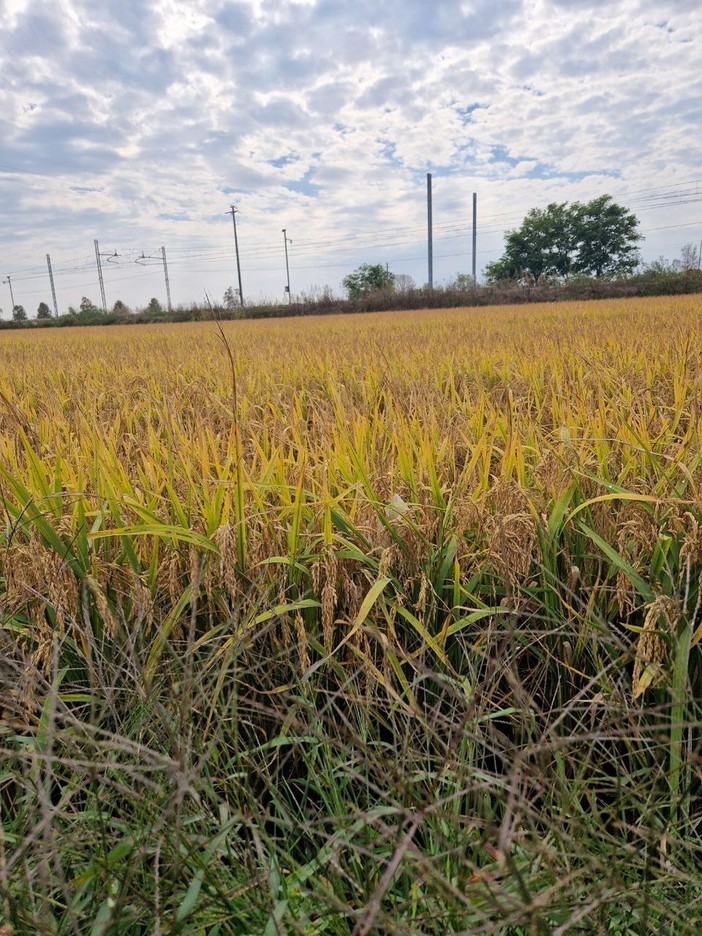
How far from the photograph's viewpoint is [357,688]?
90cm

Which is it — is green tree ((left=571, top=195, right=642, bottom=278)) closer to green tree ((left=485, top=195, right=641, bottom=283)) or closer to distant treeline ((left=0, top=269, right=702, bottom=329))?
green tree ((left=485, top=195, right=641, bottom=283))

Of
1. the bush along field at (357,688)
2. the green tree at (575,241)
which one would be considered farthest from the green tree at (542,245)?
the bush along field at (357,688)

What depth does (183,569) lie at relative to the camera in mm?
1146

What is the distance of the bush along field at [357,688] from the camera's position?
0.58 m

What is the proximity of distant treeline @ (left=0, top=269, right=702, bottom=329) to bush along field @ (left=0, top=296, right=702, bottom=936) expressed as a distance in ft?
69.2

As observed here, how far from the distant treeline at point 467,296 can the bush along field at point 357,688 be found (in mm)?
21079

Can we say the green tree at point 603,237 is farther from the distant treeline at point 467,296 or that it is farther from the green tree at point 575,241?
the distant treeline at point 467,296

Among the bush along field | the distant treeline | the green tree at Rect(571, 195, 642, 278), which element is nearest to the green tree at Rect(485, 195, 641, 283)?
the green tree at Rect(571, 195, 642, 278)

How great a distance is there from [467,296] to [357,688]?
25.7 m

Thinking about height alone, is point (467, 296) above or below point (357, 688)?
above

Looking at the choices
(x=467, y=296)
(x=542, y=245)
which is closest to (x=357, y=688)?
(x=467, y=296)

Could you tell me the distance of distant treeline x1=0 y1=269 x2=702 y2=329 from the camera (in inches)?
862

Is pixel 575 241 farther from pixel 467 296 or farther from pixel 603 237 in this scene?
pixel 467 296

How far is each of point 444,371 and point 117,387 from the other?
1.91 meters
